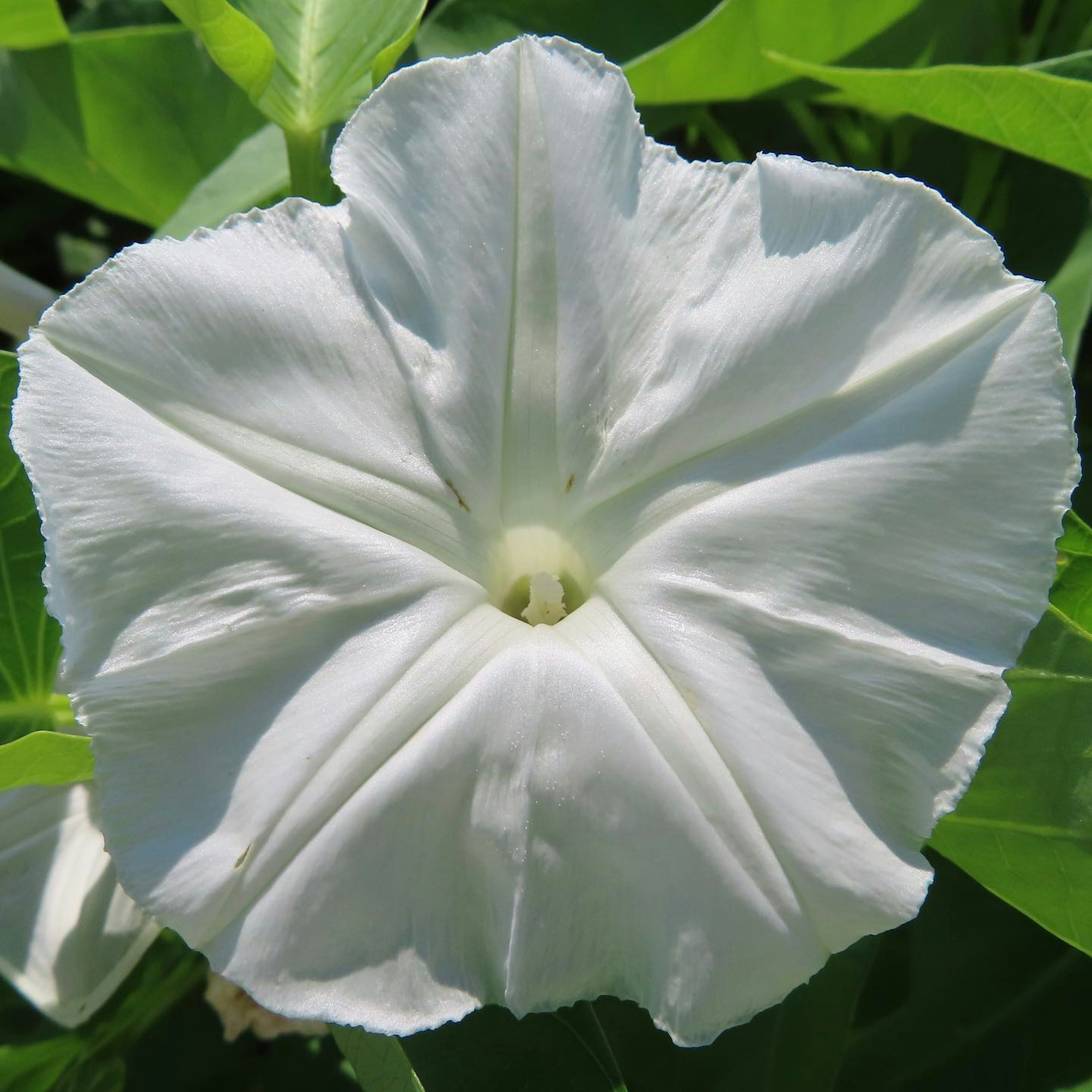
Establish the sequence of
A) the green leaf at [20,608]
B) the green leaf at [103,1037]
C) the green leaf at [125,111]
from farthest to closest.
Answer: the green leaf at [125,111]
the green leaf at [103,1037]
the green leaf at [20,608]

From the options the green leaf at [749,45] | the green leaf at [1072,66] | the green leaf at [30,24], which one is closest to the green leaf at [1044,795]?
the green leaf at [1072,66]

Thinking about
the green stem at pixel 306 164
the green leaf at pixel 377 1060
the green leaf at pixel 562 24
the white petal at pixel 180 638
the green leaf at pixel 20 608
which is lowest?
the green leaf at pixel 377 1060

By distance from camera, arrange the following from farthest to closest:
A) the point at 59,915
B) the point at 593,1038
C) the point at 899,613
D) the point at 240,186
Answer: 1. the point at 240,186
2. the point at 59,915
3. the point at 593,1038
4. the point at 899,613

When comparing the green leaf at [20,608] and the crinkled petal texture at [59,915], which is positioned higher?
the green leaf at [20,608]

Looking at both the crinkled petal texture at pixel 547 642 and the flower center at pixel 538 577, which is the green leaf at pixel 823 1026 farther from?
the flower center at pixel 538 577

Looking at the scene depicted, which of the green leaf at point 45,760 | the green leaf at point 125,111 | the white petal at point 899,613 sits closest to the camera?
the white petal at point 899,613

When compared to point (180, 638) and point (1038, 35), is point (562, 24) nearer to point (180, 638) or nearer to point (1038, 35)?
point (1038, 35)

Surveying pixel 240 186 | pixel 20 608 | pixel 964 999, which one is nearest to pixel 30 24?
pixel 240 186
